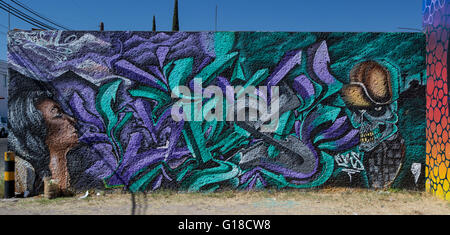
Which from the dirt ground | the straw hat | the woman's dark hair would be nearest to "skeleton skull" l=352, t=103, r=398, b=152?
the straw hat

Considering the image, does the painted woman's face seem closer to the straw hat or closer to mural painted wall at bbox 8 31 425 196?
mural painted wall at bbox 8 31 425 196

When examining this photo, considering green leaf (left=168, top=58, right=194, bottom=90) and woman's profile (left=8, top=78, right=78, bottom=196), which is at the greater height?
green leaf (left=168, top=58, right=194, bottom=90)

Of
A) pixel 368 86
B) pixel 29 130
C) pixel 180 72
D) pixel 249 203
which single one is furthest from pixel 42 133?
pixel 368 86

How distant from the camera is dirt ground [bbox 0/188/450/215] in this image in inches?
185

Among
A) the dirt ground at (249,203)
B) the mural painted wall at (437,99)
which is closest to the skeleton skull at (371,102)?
the mural painted wall at (437,99)

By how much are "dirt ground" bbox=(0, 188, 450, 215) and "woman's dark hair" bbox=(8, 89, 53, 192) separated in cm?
57

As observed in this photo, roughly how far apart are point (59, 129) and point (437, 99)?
5.80 meters

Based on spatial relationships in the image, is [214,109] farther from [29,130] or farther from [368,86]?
[29,130]

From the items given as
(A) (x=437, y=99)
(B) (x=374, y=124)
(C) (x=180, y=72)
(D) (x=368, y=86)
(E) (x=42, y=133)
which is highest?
(C) (x=180, y=72)

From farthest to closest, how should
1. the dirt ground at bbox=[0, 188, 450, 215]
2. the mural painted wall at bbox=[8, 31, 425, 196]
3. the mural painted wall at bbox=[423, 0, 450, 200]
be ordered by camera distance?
the mural painted wall at bbox=[8, 31, 425, 196], the mural painted wall at bbox=[423, 0, 450, 200], the dirt ground at bbox=[0, 188, 450, 215]

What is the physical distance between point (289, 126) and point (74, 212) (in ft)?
11.0

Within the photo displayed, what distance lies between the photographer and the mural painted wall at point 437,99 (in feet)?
16.2

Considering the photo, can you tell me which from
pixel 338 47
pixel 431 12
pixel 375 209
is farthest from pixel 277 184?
pixel 431 12

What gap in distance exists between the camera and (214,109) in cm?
558
